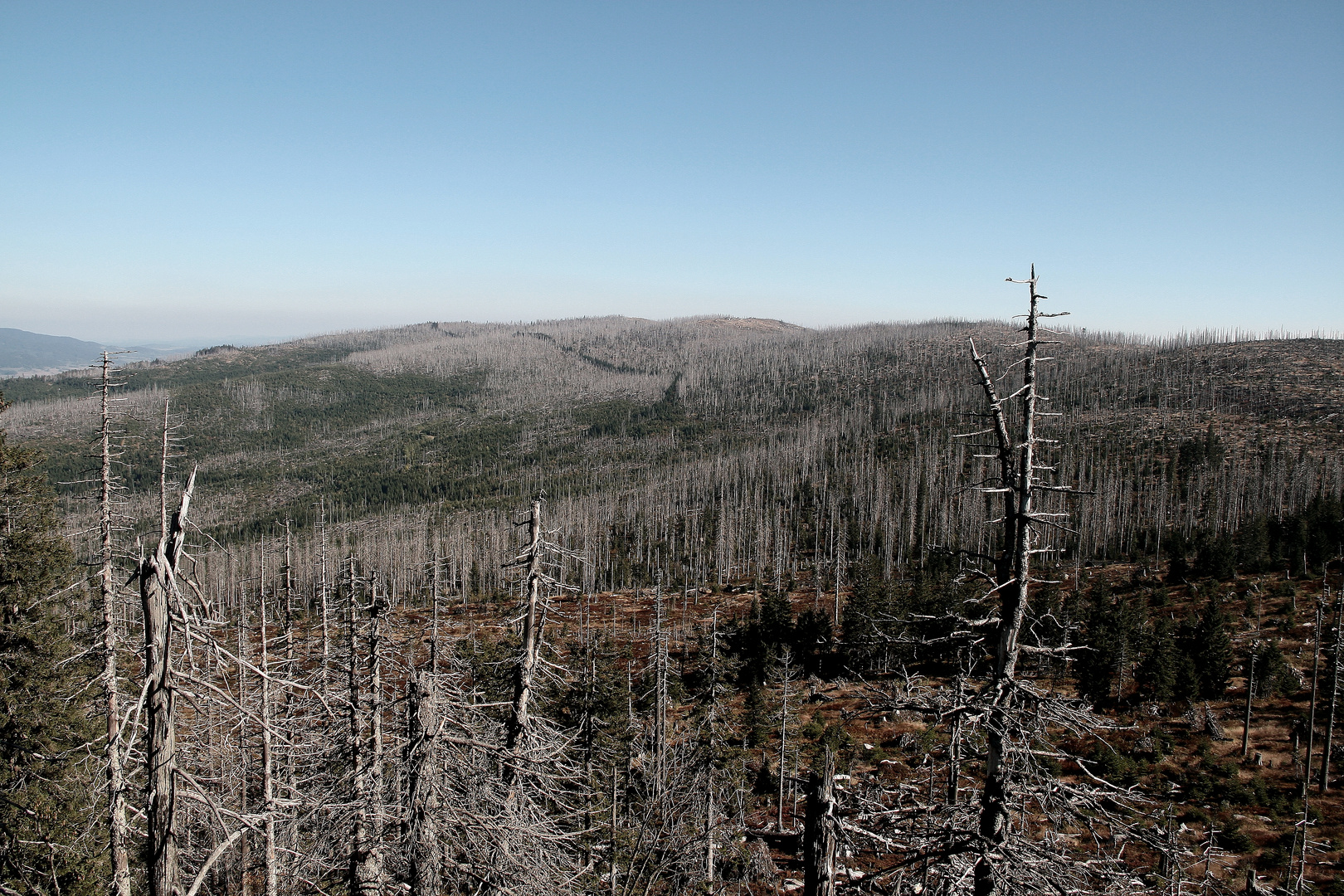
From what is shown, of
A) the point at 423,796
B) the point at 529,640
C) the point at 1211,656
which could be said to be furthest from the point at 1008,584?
the point at 1211,656

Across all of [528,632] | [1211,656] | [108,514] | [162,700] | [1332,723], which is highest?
[162,700]

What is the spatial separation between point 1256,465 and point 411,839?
11931cm

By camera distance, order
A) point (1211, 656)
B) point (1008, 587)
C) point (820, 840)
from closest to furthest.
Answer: point (820, 840)
point (1008, 587)
point (1211, 656)

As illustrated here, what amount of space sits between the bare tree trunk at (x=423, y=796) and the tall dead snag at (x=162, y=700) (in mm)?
2736

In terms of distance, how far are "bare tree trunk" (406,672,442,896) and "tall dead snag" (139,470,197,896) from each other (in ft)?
8.98

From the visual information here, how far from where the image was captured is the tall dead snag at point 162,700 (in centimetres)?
395

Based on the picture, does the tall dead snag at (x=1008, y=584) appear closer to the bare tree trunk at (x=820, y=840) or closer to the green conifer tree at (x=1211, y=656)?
the bare tree trunk at (x=820, y=840)

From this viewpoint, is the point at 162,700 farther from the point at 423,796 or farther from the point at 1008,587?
the point at 1008,587

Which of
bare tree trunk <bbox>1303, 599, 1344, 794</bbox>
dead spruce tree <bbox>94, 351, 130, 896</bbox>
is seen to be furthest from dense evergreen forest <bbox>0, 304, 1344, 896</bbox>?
bare tree trunk <bbox>1303, 599, 1344, 794</bbox>

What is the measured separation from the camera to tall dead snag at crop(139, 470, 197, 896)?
3.95 metres

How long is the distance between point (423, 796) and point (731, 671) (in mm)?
41666

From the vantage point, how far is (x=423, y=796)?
678 cm

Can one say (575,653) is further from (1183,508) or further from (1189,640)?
(1183,508)

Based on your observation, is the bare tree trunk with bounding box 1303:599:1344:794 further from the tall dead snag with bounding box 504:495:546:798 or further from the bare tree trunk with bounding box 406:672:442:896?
the bare tree trunk with bounding box 406:672:442:896
